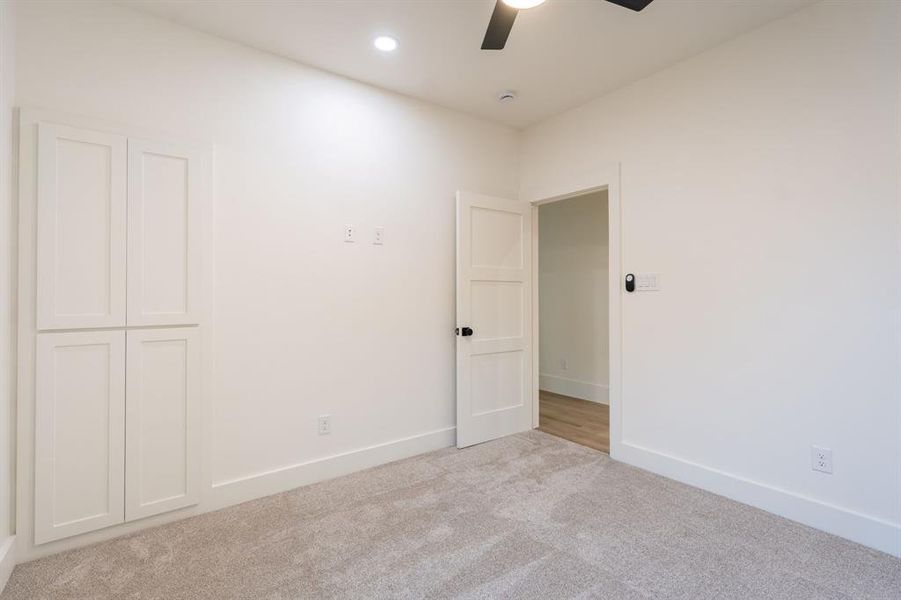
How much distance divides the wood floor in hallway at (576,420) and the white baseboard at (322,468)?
1.03m

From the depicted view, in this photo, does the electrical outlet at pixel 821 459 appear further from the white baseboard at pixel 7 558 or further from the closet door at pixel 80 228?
the white baseboard at pixel 7 558

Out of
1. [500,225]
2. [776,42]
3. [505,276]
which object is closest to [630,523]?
[505,276]

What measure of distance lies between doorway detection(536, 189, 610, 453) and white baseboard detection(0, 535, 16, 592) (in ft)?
12.4

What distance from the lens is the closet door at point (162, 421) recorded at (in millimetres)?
2137

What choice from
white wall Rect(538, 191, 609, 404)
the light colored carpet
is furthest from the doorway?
the light colored carpet

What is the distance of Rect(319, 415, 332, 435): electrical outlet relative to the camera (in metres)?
2.77

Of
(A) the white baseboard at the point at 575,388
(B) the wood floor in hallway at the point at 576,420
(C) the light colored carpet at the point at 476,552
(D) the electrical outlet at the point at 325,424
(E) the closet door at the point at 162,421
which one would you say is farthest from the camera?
(A) the white baseboard at the point at 575,388

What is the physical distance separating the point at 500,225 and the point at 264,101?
1.92 m

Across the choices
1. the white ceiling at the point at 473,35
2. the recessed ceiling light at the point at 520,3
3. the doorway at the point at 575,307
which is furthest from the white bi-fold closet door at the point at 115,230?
the doorway at the point at 575,307

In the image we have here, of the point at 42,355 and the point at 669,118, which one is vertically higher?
the point at 669,118

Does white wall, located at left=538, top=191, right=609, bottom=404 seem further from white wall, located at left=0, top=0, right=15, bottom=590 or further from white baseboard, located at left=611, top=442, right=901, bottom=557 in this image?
white wall, located at left=0, top=0, right=15, bottom=590

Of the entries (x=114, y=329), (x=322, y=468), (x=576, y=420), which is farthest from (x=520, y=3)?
(x=576, y=420)

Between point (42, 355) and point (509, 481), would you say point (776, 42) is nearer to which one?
point (509, 481)

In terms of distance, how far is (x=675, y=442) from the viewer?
2.78 meters
